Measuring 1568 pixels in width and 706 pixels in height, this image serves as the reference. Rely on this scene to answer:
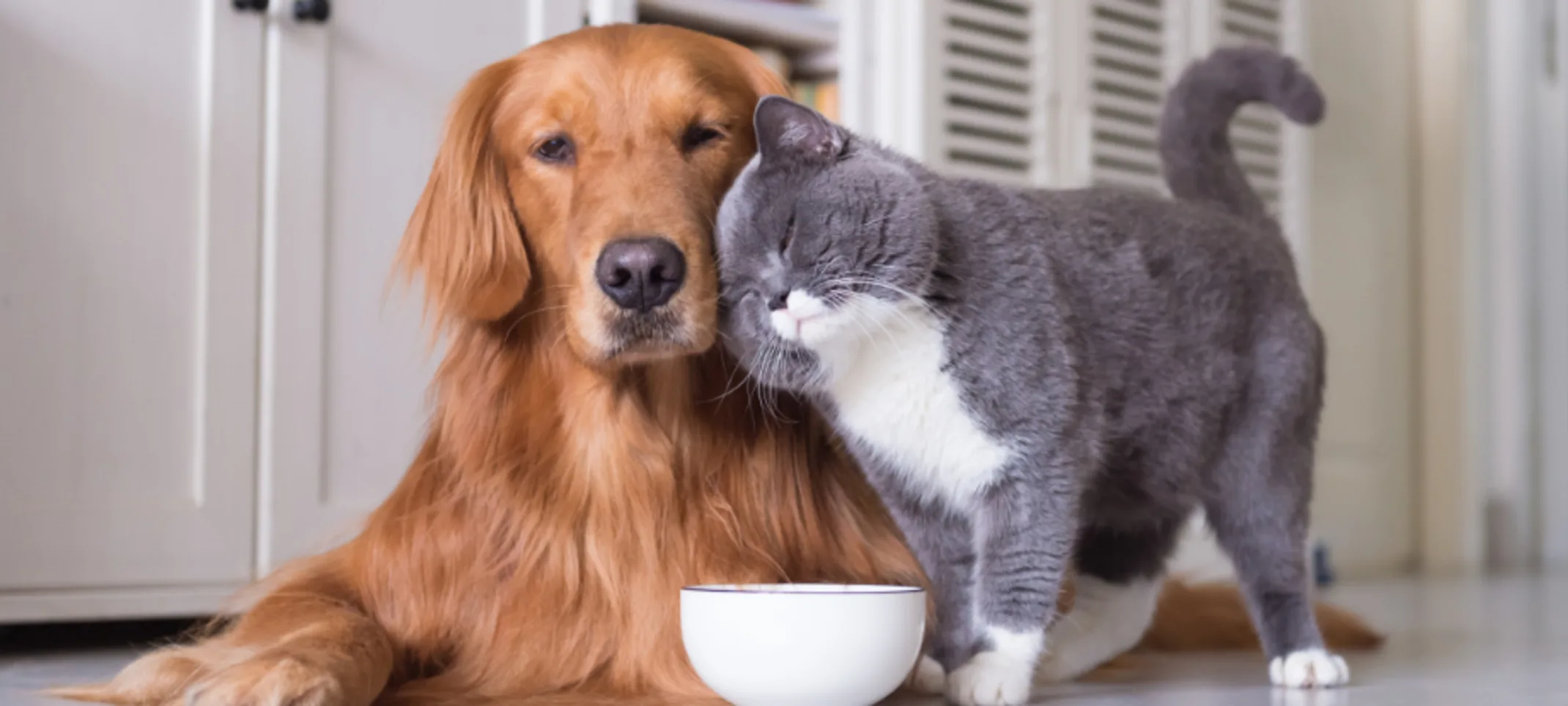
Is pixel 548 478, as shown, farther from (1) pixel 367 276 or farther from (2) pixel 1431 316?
(2) pixel 1431 316

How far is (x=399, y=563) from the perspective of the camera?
56.9 inches

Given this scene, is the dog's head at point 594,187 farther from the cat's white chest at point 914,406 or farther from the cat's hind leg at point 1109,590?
the cat's hind leg at point 1109,590

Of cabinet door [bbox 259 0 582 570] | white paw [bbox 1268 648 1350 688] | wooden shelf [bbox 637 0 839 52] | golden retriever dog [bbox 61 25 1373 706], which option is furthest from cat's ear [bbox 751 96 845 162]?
wooden shelf [bbox 637 0 839 52]

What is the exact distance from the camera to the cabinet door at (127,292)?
206 centimetres

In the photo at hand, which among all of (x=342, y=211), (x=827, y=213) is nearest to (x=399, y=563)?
(x=827, y=213)

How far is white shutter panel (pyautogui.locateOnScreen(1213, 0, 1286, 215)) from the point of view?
371 centimetres

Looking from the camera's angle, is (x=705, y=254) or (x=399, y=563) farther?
(x=399, y=563)

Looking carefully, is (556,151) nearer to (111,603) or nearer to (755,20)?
(111,603)

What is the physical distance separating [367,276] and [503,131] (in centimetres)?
99

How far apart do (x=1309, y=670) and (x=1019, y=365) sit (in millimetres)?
476

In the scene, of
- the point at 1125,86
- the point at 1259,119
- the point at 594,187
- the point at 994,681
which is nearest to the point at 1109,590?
the point at 994,681

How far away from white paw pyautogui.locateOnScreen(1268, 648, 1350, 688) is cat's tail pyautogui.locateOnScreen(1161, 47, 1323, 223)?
482mm

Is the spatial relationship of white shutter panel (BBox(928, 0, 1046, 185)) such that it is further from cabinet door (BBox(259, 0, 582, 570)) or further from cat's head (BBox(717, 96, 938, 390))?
cat's head (BBox(717, 96, 938, 390))

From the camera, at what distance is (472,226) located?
1481 millimetres
